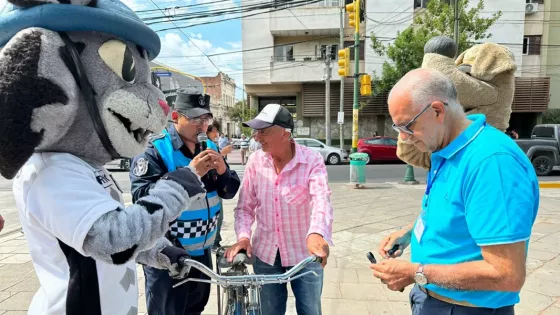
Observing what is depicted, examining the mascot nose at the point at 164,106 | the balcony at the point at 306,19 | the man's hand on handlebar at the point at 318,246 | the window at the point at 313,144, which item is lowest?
the window at the point at 313,144

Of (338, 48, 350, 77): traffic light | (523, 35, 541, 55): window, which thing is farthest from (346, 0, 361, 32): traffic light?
(523, 35, 541, 55): window

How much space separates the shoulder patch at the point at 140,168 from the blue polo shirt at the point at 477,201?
1613mm

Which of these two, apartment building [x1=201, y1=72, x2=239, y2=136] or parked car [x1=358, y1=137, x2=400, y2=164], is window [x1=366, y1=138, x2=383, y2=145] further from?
apartment building [x1=201, y1=72, x2=239, y2=136]

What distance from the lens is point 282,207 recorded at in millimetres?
2275

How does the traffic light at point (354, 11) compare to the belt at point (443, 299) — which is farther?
the traffic light at point (354, 11)

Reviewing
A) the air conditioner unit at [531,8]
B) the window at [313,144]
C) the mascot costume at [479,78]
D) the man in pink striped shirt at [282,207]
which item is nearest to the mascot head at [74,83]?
the man in pink striped shirt at [282,207]

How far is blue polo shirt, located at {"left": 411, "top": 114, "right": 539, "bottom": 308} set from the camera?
1.29m

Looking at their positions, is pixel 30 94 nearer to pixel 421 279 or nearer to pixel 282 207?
pixel 282 207

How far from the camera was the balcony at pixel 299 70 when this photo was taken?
20.0 m

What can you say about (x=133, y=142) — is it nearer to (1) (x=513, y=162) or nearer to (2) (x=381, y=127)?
(1) (x=513, y=162)

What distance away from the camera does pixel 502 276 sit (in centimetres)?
130

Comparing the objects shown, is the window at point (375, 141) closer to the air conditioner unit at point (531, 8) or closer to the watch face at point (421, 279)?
the air conditioner unit at point (531, 8)

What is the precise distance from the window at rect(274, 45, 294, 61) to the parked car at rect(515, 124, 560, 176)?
1308cm

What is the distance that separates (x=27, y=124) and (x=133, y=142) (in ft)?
1.23
